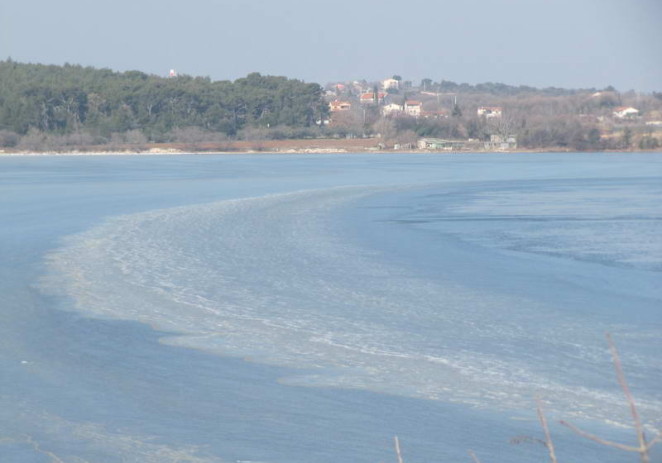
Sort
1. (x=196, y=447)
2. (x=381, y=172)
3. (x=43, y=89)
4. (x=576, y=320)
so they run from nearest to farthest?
(x=196, y=447) < (x=576, y=320) < (x=381, y=172) < (x=43, y=89)

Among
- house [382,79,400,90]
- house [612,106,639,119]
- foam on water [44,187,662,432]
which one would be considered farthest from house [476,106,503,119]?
house [382,79,400,90]

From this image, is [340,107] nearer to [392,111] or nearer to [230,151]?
[392,111]

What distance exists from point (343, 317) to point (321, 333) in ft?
1.97

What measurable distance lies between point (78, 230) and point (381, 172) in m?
17.0

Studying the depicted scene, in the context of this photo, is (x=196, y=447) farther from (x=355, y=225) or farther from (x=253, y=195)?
(x=253, y=195)

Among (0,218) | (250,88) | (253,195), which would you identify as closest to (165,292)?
(0,218)

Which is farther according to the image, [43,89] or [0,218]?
[43,89]

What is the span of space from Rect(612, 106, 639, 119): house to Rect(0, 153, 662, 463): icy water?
51668 mm

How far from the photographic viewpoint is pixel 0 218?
1521 centimetres

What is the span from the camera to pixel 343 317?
24.8 ft

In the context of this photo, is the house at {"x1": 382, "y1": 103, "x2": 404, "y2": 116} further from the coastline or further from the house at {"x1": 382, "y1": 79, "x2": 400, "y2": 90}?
the house at {"x1": 382, "y1": 79, "x2": 400, "y2": 90}

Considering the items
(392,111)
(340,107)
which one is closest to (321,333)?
(392,111)

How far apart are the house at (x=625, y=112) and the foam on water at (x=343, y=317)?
5525 centimetres

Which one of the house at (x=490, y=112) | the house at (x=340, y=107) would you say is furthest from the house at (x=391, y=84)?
the house at (x=490, y=112)
